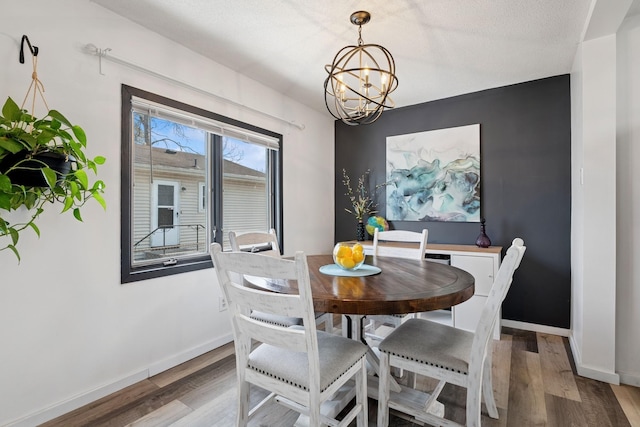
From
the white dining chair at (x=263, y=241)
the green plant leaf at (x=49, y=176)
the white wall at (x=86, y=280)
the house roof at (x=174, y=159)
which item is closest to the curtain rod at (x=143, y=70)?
the white wall at (x=86, y=280)

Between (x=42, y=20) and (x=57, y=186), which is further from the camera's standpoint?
(x=42, y=20)

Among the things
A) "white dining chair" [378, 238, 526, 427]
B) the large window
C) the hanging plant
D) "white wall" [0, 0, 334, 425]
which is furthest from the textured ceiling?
"white dining chair" [378, 238, 526, 427]

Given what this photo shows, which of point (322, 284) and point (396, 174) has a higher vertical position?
point (396, 174)

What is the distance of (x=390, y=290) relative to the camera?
1339mm

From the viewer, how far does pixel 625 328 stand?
211 centimetres

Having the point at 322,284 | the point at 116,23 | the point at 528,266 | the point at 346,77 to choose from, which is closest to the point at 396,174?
the point at 346,77

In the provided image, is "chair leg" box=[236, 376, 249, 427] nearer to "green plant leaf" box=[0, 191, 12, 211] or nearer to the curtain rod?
"green plant leaf" box=[0, 191, 12, 211]

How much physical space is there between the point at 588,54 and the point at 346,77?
1792 mm

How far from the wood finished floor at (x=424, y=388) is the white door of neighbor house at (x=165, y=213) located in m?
0.95

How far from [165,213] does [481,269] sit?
9.04ft

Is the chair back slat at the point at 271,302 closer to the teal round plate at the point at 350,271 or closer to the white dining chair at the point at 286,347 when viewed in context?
the white dining chair at the point at 286,347

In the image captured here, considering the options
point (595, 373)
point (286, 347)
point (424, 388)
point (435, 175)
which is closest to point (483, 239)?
point (435, 175)

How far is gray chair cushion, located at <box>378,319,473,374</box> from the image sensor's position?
1.38m

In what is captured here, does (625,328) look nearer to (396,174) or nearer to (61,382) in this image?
(396,174)
